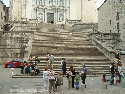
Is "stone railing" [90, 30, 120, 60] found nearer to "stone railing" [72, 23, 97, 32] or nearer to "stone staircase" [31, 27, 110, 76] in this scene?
"stone staircase" [31, 27, 110, 76]

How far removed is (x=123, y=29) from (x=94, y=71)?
69.4 ft

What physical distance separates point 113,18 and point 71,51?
20477 mm

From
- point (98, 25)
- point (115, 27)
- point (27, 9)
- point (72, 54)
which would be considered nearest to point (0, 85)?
point (72, 54)

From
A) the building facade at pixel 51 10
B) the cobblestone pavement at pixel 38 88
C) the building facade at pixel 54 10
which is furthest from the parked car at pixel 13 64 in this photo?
the building facade at pixel 51 10

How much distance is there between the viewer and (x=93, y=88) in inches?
837

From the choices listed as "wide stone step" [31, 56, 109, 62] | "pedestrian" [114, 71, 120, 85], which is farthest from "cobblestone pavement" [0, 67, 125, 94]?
"wide stone step" [31, 56, 109, 62]

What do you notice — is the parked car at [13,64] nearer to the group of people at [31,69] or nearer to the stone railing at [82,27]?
the group of people at [31,69]

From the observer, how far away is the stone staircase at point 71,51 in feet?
98.4

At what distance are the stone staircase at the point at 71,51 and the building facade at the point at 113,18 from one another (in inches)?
244

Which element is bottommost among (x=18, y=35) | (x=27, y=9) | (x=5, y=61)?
(x=5, y=61)

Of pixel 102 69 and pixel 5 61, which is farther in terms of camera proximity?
pixel 5 61

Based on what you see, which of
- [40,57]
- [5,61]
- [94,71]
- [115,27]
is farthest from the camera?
[115,27]

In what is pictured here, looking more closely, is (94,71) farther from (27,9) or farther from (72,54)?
(27,9)

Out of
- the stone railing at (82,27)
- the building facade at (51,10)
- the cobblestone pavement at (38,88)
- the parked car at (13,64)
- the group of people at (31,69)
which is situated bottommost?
the parked car at (13,64)
